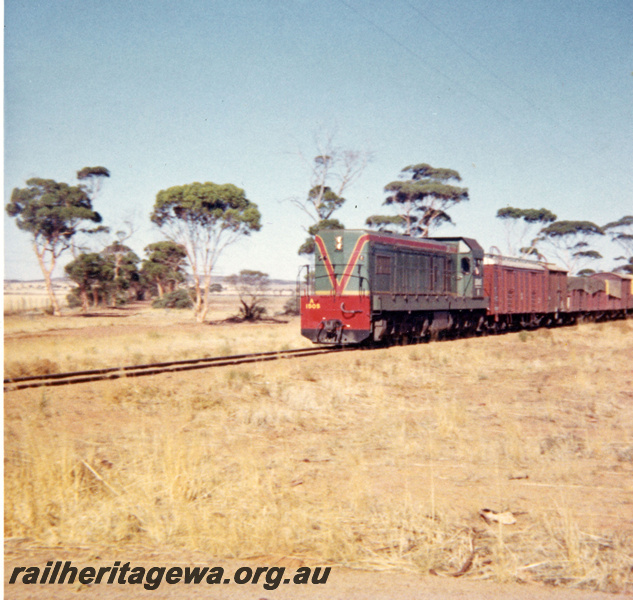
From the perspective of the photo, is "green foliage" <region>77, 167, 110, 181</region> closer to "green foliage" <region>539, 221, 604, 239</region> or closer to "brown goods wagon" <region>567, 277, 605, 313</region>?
"brown goods wagon" <region>567, 277, 605, 313</region>

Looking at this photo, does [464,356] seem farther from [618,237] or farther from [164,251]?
[618,237]

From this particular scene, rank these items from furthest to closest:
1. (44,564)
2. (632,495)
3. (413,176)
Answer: (413,176) < (632,495) < (44,564)

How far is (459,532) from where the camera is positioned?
4.72 meters

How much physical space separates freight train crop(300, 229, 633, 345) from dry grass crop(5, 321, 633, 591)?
5.76 metres

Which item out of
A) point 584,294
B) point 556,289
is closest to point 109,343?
point 556,289

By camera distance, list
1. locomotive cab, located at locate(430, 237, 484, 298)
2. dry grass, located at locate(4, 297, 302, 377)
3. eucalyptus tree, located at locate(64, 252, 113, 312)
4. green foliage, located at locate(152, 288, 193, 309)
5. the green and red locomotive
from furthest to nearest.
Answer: green foliage, located at locate(152, 288, 193, 309), eucalyptus tree, located at locate(64, 252, 113, 312), locomotive cab, located at locate(430, 237, 484, 298), the green and red locomotive, dry grass, located at locate(4, 297, 302, 377)

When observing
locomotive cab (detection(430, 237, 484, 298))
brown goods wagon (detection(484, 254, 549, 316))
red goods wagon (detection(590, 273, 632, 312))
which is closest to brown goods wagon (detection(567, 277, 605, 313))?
red goods wagon (detection(590, 273, 632, 312))

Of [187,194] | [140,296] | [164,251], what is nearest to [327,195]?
[187,194]

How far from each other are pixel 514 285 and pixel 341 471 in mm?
21422

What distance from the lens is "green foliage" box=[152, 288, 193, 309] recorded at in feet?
166

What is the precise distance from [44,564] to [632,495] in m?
5.15

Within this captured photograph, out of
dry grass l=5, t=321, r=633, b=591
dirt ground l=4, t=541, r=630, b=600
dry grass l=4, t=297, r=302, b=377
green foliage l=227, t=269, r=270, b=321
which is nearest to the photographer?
dirt ground l=4, t=541, r=630, b=600

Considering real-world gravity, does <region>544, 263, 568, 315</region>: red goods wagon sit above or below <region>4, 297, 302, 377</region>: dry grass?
above

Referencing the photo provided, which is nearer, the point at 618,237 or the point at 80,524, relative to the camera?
the point at 80,524
